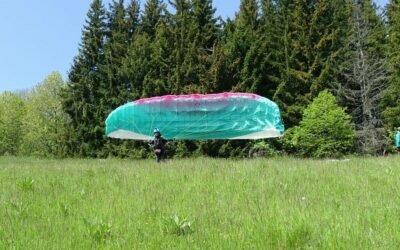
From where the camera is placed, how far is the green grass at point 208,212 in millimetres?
4801

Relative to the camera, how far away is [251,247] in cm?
458

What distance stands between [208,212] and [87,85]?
4137cm

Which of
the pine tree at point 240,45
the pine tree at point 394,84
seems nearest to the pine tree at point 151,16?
the pine tree at point 240,45

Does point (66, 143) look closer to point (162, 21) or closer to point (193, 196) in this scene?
point (162, 21)

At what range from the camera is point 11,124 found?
68.9m

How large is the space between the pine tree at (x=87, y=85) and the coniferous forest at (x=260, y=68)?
108 millimetres

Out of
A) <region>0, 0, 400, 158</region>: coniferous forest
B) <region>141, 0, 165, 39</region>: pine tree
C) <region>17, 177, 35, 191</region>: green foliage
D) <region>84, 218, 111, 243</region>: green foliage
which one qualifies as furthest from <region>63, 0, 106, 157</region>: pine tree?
<region>84, 218, 111, 243</region>: green foliage

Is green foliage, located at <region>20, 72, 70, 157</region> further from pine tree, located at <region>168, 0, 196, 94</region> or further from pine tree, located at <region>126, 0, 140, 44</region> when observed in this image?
pine tree, located at <region>168, 0, 196, 94</region>

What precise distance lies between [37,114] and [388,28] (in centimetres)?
5100

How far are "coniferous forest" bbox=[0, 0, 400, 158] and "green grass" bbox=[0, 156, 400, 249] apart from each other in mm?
22461

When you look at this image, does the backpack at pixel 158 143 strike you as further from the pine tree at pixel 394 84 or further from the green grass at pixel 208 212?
the pine tree at pixel 394 84

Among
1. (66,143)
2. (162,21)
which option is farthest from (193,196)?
(66,143)

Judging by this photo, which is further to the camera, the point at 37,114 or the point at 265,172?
the point at 37,114

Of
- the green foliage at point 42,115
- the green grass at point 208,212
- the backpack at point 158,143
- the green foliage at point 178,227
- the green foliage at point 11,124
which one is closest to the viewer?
the green grass at point 208,212
